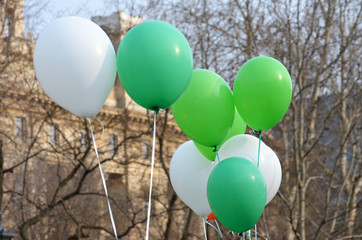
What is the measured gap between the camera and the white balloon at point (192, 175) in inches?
290

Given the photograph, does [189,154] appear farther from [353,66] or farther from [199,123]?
[353,66]

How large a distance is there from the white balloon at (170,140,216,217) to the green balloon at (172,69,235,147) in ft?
2.38

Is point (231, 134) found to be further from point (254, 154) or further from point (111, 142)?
point (111, 142)

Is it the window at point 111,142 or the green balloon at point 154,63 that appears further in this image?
the window at point 111,142

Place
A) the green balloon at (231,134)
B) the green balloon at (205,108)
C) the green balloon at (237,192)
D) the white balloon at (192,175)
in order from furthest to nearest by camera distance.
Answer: the white balloon at (192,175), the green balloon at (231,134), the green balloon at (205,108), the green balloon at (237,192)

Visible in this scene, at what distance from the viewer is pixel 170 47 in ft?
19.7


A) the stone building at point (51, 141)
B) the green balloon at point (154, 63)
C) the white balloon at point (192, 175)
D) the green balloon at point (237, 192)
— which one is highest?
the stone building at point (51, 141)

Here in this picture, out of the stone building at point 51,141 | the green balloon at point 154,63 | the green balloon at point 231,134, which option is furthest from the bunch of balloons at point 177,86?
the stone building at point 51,141

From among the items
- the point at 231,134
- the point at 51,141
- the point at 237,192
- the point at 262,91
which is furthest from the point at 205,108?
the point at 51,141

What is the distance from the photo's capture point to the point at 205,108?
6504mm

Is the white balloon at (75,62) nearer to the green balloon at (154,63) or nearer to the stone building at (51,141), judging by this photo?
the green balloon at (154,63)

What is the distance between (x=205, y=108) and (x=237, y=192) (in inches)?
29.8

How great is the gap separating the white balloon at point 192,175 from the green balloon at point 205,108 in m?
0.73

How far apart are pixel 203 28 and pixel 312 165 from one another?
582cm
